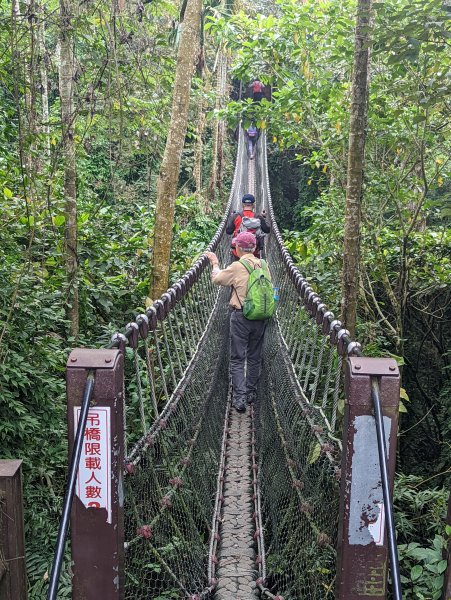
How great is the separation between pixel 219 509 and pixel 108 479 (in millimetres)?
1361

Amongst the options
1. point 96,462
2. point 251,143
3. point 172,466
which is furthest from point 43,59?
point 251,143

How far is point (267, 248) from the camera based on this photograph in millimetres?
5902

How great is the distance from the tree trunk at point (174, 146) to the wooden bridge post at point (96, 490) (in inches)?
86.8

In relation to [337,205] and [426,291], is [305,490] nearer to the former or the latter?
[426,291]

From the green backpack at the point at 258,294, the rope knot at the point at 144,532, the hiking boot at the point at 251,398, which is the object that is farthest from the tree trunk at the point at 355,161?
the rope knot at the point at 144,532

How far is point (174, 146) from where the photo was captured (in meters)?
3.38

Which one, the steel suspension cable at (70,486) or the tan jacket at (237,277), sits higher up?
the tan jacket at (237,277)

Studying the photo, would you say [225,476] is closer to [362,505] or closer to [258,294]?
[258,294]

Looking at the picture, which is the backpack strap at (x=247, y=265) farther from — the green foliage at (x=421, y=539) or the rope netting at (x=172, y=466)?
the green foliage at (x=421, y=539)

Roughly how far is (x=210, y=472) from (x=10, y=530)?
151cm

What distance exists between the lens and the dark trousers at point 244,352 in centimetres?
338

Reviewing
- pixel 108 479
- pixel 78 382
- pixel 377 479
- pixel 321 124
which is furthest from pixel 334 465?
pixel 321 124

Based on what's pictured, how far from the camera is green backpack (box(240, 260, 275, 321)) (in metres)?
3.20

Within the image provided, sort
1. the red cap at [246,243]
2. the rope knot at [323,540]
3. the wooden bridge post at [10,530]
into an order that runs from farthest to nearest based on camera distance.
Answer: the red cap at [246,243] → the rope knot at [323,540] → the wooden bridge post at [10,530]
